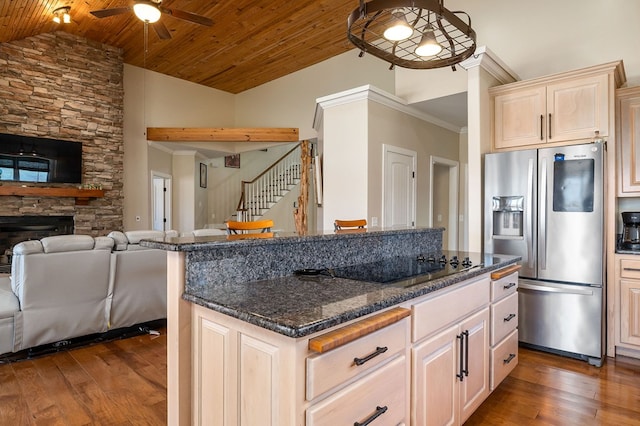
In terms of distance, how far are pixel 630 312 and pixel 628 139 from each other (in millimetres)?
1493

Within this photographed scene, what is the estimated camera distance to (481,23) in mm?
4613

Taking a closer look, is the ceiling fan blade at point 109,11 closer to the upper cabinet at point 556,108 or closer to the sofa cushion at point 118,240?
the sofa cushion at point 118,240

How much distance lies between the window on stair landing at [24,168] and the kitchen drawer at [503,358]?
6496mm

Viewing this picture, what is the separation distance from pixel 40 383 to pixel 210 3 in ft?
15.3

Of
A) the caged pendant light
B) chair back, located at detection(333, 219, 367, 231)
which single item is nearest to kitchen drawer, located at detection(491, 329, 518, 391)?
chair back, located at detection(333, 219, 367, 231)

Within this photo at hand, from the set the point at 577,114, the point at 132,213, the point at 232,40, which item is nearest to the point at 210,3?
the point at 232,40

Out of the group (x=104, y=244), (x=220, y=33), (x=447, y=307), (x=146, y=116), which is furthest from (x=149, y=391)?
(x=146, y=116)

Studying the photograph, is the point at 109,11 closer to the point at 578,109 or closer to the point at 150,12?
the point at 150,12

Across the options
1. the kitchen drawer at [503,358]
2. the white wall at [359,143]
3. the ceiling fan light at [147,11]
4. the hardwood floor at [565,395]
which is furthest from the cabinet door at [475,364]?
the ceiling fan light at [147,11]

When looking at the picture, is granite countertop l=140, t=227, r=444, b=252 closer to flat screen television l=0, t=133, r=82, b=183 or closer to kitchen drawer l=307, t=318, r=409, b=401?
kitchen drawer l=307, t=318, r=409, b=401

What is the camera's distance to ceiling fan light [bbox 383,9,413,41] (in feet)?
6.49

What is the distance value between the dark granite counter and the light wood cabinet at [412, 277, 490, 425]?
114 millimetres

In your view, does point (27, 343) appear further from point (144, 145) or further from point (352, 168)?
point (144, 145)

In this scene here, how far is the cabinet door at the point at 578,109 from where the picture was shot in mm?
3184
